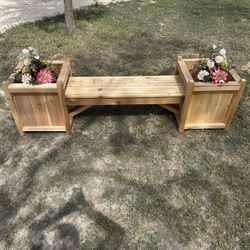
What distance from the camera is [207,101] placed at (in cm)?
475

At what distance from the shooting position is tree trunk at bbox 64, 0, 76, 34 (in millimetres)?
7839

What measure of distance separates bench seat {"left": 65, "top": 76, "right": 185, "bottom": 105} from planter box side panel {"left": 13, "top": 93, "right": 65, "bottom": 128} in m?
0.29

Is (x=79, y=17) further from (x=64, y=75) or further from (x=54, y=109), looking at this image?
(x=54, y=109)

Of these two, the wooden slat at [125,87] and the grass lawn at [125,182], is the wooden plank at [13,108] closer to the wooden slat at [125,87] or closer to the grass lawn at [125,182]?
the grass lawn at [125,182]

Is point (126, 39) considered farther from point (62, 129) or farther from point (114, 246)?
point (114, 246)

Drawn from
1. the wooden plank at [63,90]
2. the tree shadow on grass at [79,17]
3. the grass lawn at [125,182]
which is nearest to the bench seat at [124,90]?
the wooden plank at [63,90]

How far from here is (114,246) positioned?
355 cm

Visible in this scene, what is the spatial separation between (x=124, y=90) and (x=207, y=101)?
1.47 meters

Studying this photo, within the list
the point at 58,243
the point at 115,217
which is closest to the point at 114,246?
the point at 115,217

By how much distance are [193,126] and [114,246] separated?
8.57ft

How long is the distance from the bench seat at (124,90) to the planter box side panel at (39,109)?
29cm

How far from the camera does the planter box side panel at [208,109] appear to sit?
184 inches

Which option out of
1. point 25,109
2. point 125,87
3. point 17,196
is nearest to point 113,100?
point 125,87

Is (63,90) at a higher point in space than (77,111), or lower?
higher
